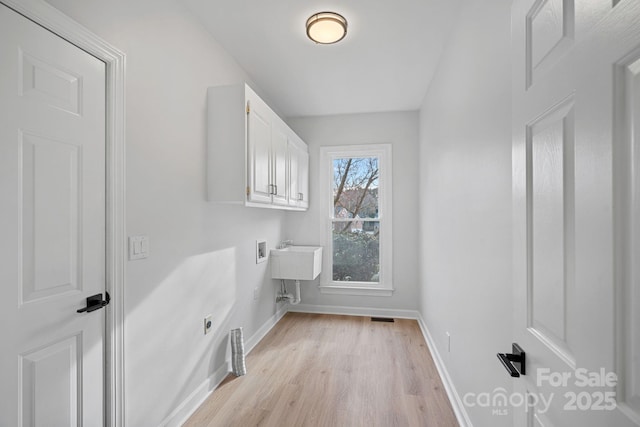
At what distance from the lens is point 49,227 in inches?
46.0

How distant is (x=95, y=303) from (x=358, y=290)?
313 cm

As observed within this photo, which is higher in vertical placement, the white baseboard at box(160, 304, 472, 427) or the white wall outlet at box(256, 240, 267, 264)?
the white wall outlet at box(256, 240, 267, 264)

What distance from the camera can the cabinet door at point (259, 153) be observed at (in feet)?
7.15

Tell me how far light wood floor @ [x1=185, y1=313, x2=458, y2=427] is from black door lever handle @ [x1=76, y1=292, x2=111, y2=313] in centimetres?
107

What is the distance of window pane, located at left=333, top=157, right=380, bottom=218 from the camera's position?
4082 mm

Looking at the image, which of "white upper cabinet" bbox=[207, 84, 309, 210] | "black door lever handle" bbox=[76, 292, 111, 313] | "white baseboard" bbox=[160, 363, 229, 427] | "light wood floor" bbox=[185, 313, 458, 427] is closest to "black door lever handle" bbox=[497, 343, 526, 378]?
"light wood floor" bbox=[185, 313, 458, 427]

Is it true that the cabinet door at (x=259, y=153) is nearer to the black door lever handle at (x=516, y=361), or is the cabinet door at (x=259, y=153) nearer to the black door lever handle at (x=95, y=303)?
the black door lever handle at (x=95, y=303)

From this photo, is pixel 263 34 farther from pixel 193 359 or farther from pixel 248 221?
pixel 193 359

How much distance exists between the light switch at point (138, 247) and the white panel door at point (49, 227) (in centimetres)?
14

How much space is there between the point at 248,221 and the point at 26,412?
196 centimetres

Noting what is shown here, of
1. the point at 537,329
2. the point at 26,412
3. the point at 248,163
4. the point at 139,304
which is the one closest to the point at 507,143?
the point at 537,329

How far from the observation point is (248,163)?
2.14 meters

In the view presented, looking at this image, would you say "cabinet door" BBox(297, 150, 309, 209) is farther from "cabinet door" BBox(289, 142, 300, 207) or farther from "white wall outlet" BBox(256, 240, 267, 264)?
"white wall outlet" BBox(256, 240, 267, 264)

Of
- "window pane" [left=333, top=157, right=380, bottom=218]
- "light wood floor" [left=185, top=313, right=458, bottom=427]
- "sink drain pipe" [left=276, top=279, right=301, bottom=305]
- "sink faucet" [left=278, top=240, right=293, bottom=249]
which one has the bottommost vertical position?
"light wood floor" [left=185, top=313, right=458, bottom=427]
